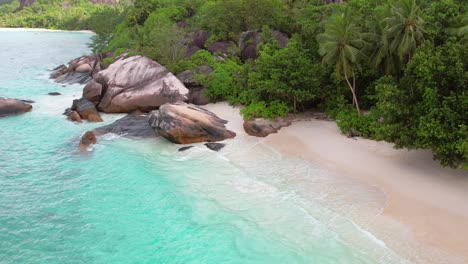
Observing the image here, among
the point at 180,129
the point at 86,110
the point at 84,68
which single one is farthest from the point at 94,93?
the point at 84,68

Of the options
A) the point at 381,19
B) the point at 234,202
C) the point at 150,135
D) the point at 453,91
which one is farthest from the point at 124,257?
the point at 381,19

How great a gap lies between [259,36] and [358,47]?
1426 cm

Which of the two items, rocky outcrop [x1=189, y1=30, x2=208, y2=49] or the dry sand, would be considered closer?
the dry sand

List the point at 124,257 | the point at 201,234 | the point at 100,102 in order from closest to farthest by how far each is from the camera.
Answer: the point at 124,257 < the point at 201,234 < the point at 100,102

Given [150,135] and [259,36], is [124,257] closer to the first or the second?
[150,135]

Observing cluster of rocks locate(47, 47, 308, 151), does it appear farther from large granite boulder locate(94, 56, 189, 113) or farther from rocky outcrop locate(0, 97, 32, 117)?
rocky outcrop locate(0, 97, 32, 117)

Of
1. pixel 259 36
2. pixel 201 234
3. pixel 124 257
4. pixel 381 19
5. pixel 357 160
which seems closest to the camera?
pixel 124 257

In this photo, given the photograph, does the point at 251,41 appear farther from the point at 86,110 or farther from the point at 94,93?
the point at 86,110

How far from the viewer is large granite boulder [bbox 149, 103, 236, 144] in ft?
73.8

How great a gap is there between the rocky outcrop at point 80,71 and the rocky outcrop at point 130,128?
17081 millimetres

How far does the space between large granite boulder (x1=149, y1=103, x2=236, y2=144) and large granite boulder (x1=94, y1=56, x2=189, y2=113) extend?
4998 millimetres

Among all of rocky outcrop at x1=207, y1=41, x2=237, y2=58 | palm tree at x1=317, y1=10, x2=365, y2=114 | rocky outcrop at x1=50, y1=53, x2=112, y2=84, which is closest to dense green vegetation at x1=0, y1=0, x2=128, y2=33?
rocky outcrop at x1=50, y1=53, x2=112, y2=84

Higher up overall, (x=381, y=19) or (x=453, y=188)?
(x=381, y=19)

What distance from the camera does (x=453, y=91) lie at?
16.7 metres
